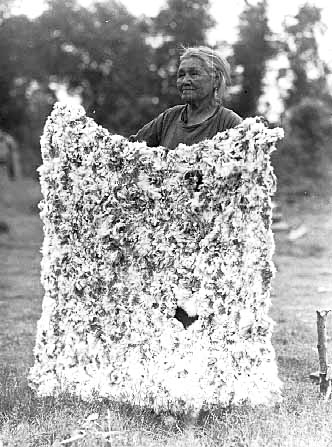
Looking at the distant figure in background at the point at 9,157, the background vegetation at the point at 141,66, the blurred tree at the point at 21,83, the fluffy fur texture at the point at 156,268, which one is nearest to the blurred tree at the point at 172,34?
the background vegetation at the point at 141,66

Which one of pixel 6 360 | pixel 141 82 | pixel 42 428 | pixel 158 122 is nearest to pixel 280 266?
pixel 141 82

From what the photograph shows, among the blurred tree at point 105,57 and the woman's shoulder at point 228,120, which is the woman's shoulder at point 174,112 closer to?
the woman's shoulder at point 228,120

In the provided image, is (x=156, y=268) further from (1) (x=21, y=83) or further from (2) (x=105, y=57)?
(1) (x=21, y=83)

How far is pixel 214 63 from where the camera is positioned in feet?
13.4

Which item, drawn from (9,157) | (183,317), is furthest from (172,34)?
(183,317)

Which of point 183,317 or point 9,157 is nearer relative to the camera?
point 183,317

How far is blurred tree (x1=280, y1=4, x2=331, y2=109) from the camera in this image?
27.2 feet

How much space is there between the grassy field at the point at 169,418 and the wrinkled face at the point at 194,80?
1.61 meters

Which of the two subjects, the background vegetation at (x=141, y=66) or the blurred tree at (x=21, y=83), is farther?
the blurred tree at (x=21, y=83)

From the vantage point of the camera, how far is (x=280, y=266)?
10.0m

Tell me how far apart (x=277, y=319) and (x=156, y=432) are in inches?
139

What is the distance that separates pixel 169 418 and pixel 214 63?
1.82 meters

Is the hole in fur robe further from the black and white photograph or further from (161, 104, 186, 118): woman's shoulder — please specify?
(161, 104, 186, 118): woman's shoulder

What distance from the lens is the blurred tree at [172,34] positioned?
9.04 m
